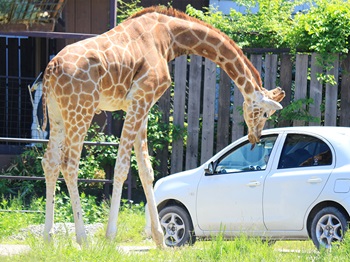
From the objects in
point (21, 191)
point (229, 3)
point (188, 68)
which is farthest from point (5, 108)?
A: point (229, 3)

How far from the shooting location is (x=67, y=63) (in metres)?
9.12

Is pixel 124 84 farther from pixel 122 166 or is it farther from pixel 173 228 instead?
pixel 173 228

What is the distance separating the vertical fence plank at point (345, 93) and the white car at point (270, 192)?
3.12 meters

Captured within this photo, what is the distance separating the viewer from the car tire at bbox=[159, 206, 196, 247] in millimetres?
10844

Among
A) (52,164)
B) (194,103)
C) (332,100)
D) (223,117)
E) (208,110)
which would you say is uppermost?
(332,100)

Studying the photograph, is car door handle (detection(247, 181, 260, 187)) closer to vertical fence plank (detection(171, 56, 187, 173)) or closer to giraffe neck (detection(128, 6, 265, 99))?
giraffe neck (detection(128, 6, 265, 99))

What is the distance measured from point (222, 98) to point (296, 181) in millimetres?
4326

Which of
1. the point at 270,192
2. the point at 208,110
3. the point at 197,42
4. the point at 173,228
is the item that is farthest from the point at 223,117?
the point at 197,42

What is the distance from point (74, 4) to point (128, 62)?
245 inches

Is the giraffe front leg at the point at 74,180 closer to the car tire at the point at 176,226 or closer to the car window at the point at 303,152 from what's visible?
the car tire at the point at 176,226

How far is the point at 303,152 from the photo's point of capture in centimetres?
1018

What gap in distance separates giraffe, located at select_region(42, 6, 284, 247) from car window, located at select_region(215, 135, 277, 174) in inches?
22.5

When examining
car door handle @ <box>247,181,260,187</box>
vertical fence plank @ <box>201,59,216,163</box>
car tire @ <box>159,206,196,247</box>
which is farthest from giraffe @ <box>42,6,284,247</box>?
vertical fence plank @ <box>201,59,216,163</box>

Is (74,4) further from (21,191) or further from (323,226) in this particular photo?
(323,226)
